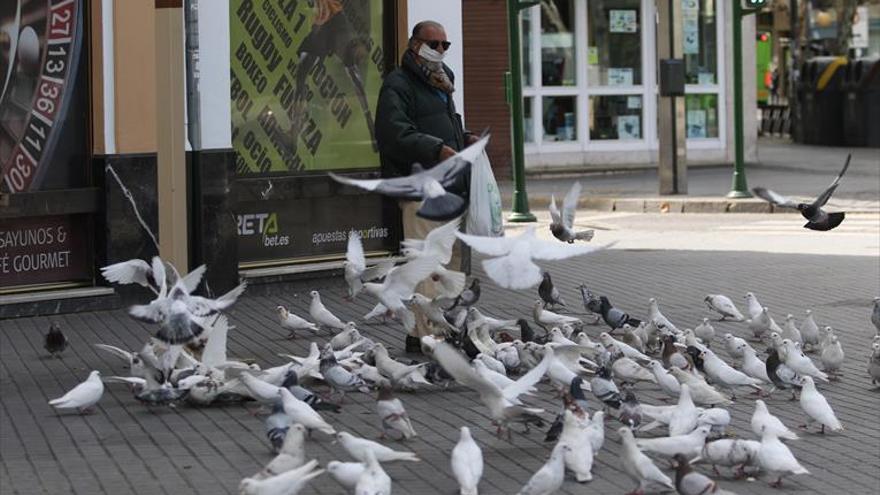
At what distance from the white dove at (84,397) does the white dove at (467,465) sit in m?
2.52

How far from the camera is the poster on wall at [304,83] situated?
47.6ft

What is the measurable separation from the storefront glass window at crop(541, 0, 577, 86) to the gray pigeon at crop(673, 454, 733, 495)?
22.4 m

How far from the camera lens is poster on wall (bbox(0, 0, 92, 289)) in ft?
42.5

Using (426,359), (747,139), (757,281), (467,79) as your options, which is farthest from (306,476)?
(747,139)

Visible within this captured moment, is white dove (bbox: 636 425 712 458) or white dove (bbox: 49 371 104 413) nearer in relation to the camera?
white dove (bbox: 636 425 712 458)

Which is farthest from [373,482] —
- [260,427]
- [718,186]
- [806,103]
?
[806,103]

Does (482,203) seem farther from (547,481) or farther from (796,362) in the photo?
(547,481)

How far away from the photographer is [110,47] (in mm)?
13234

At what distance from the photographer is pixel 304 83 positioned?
591 inches

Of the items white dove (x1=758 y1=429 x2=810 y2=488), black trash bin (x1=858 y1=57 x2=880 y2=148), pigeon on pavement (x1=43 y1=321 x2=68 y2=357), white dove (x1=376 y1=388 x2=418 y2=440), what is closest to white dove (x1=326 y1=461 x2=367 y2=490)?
white dove (x1=376 y1=388 x2=418 y2=440)

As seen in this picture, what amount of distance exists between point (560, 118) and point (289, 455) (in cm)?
2255

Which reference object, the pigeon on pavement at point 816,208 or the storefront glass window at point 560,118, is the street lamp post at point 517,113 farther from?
the pigeon on pavement at point 816,208

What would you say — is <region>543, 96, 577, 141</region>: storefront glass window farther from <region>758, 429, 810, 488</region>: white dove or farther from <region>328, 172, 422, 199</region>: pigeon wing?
<region>758, 429, 810, 488</region>: white dove

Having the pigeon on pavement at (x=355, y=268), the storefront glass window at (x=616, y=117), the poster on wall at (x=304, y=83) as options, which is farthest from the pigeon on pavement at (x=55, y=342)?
the storefront glass window at (x=616, y=117)
